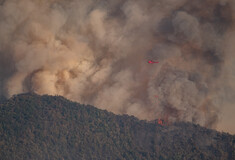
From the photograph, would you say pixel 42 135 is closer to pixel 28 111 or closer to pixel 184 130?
pixel 28 111

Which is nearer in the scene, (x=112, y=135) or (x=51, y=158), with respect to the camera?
(x=51, y=158)

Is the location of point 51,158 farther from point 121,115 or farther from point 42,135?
point 121,115

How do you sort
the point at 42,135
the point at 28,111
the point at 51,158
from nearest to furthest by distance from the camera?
the point at 51,158
the point at 42,135
the point at 28,111

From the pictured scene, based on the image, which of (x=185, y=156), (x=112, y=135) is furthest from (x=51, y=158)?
(x=185, y=156)

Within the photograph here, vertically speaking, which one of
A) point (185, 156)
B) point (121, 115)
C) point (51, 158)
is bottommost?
point (51, 158)

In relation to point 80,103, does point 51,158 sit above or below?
below

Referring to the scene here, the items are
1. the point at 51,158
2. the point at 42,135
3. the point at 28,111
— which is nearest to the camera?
the point at 51,158
